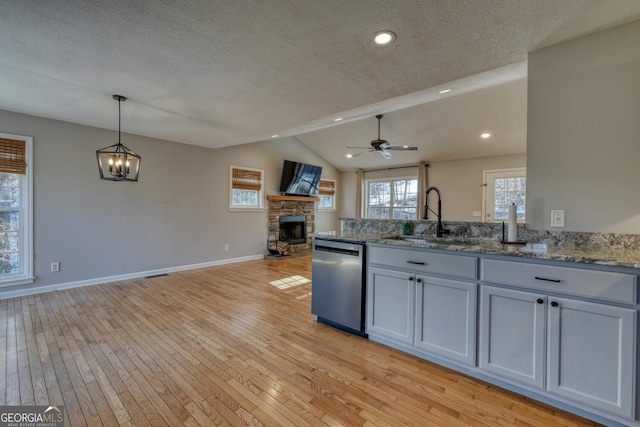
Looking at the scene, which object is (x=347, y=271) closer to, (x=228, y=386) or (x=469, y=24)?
(x=228, y=386)

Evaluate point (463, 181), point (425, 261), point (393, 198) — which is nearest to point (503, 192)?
point (463, 181)

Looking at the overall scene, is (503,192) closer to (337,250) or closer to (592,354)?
(337,250)

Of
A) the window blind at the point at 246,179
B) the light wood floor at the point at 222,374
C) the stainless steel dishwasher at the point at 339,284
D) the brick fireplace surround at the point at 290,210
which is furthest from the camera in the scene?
the brick fireplace surround at the point at 290,210

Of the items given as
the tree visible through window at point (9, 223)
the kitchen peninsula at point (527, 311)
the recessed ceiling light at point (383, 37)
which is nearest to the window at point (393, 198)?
the kitchen peninsula at point (527, 311)

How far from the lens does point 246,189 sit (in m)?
6.31

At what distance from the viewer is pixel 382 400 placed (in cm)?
177

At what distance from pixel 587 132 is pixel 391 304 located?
1.95 metres

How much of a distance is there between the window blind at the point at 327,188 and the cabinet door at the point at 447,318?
21.8ft

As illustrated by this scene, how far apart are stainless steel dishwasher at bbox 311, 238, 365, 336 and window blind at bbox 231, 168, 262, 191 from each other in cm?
380

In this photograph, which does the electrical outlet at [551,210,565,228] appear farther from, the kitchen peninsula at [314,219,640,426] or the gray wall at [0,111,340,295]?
the gray wall at [0,111,340,295]

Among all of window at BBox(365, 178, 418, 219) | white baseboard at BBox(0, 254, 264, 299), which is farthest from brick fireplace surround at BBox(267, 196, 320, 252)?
window at BBox(365, 178, 418, 219)

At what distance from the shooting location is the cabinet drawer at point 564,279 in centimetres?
146

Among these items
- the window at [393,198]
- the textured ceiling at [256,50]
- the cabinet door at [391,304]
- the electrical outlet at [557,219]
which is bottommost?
the cabinet door at [391,304]

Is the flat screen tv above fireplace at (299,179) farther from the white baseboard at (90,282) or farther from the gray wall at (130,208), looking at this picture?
the white baseboard at (90,282)
